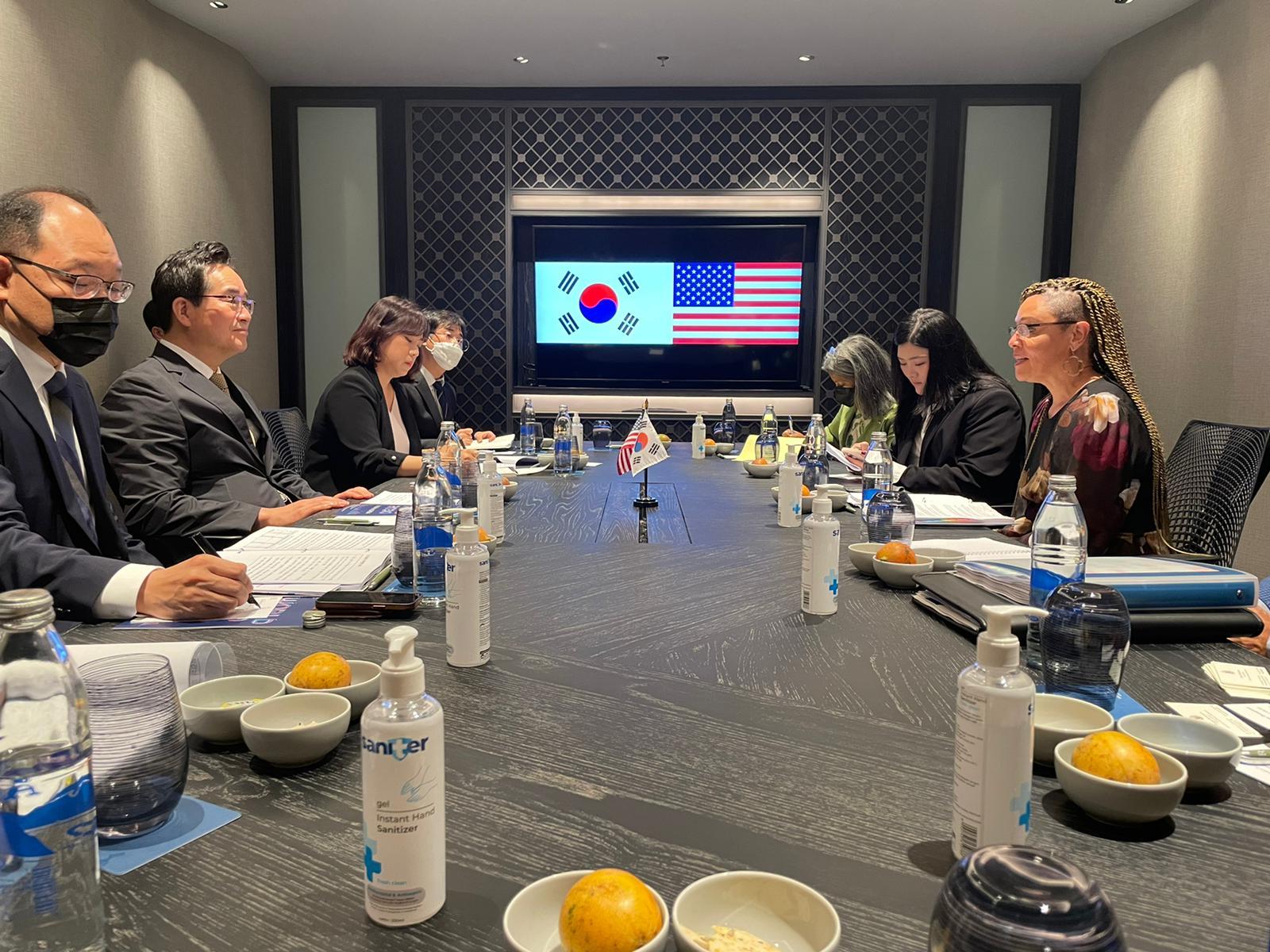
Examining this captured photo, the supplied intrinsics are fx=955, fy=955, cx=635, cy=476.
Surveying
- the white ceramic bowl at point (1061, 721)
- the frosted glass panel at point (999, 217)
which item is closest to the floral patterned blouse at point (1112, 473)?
the white ceramic bowl at point (1061, 721)

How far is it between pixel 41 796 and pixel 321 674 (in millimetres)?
418

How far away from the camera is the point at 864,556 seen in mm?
1861

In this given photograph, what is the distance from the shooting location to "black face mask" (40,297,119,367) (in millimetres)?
2057

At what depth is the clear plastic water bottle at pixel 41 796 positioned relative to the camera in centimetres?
65

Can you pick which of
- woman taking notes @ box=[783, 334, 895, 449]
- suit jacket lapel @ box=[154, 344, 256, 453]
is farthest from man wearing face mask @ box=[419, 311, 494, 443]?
suit jacket lapel @ box=[154, 344, 256, 453]

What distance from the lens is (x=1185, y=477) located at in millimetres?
2684

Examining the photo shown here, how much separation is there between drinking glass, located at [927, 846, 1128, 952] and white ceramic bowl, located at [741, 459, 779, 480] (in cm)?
286

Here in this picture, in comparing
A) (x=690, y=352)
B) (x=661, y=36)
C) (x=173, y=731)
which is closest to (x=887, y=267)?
(x=690, y=352)

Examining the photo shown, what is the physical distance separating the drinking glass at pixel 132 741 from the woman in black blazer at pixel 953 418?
9.10 feet

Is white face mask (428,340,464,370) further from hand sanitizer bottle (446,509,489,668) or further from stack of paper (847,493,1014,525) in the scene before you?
hand sanitizer bottle (446,509,489,668)

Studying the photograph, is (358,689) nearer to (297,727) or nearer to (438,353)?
(297,727)

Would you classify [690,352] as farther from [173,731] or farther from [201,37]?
[173,731]

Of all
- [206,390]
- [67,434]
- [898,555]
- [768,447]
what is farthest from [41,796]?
[768,447]

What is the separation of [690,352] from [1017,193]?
234 cm
